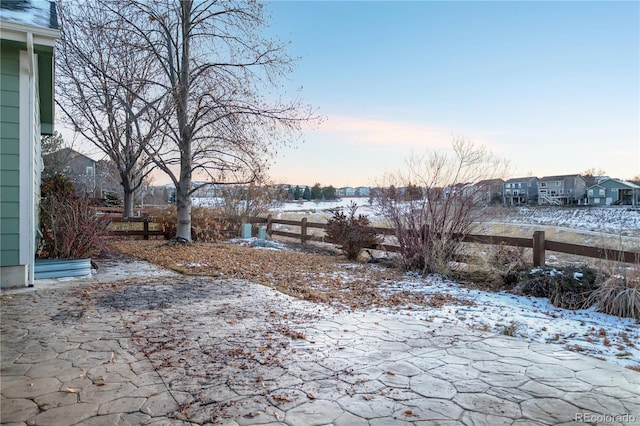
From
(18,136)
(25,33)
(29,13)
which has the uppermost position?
(29,13)

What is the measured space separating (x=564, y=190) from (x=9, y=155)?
49.8m

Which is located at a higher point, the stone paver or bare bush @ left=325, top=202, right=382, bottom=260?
bare bush @ left=325, top=202, right=382, bottom=260

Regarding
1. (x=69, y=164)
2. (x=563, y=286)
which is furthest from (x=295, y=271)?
(x=69, y=164)

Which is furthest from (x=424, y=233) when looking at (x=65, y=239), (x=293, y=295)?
(x=65, y=239)

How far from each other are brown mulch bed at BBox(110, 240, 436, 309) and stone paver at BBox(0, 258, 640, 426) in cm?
104

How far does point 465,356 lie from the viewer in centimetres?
339

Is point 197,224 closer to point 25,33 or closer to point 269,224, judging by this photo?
point 269,224

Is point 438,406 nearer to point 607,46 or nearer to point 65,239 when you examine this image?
point 65,239

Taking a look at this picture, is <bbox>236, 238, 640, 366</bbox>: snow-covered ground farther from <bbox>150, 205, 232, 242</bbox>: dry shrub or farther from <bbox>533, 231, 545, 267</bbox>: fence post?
<bbox>150, 205, 232, 242</bbox>: dry shrub

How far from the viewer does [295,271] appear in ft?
25.7

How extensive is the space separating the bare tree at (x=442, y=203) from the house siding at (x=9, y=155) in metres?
6.77

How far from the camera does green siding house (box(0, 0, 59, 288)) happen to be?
5137 millimetres

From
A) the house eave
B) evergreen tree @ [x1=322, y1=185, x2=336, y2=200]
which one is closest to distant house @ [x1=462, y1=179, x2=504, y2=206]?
the house eave

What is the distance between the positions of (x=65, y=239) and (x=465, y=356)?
6.66m
